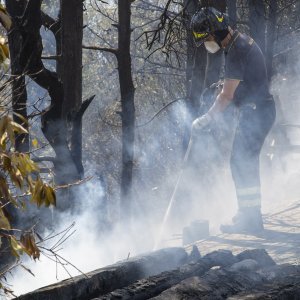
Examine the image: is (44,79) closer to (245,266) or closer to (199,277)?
(245,266)

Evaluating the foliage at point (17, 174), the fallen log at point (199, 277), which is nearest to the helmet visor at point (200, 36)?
the fallen log at point (199, 277)

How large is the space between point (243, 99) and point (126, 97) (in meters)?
3.59

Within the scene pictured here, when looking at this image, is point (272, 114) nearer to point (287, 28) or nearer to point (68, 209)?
point (68, 209)

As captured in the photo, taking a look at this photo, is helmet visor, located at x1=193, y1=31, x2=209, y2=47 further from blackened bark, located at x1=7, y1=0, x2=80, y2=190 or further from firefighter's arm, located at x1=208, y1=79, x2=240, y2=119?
blackened bark, located at x1=7, y1=0, x2=80, y2=190

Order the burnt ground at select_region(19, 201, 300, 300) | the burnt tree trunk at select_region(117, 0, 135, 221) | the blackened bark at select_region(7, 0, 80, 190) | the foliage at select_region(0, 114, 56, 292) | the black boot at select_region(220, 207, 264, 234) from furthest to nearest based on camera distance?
A: 1. the burnt tree trunk at select_region(117, 0, 135, 221)
2. the black boot at select_region(220, 207, 264, 234)
3. the blackened bark at select_region(7, 0, 80, 190)
4. the burnt ground at select_region(19, 201, 300, 300)
5. the foliage at select_region(0, 114, 56, 292)

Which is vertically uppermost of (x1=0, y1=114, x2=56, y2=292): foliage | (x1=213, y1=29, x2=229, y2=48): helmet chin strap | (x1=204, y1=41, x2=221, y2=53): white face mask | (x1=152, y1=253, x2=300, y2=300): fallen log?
(x1=213, y1=29, x2=229, y2=48): helmet chin strap

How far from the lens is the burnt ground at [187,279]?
4203 mm

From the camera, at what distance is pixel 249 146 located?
780cm

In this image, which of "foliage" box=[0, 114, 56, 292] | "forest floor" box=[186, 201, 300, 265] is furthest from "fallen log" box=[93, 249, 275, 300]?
"foliage" box=[0, 114, 56, 292]

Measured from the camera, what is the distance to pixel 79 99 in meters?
9.04

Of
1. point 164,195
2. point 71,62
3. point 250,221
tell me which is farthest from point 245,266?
point 164,195

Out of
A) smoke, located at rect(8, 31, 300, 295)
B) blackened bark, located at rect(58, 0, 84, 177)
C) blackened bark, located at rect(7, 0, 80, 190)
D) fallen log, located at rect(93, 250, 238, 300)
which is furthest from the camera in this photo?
blackened bark, located at rect(58, 0, 84, 177)

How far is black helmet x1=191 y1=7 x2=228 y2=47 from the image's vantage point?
24.7ft

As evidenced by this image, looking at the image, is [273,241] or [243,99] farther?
[243,99]
